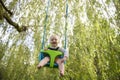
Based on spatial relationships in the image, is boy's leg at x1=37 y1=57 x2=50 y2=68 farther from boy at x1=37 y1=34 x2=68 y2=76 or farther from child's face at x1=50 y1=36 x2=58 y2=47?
child's face at x1=50 y1=36 x2=58 y2=47

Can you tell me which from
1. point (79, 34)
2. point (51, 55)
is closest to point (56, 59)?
point (51, 55)

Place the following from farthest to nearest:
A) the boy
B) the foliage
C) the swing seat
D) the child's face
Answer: the foliage, the child's face, the swing seat, the boy

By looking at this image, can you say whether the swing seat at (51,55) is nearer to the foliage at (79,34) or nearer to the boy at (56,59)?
the boy at (56,59)

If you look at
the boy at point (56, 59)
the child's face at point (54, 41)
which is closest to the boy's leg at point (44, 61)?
the boy at point (56, 59)

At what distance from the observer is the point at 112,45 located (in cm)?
596

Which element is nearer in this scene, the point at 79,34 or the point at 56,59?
the point at 56,59

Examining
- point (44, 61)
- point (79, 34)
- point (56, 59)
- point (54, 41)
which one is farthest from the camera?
point (79, 34)

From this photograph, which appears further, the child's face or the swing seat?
the child's face

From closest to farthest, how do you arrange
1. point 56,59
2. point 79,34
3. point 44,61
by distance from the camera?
point 44,61 < point 56,59 < point 79,34

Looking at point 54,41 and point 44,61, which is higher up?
point 54,41

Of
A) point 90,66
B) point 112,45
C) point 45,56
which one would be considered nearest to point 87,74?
point 90,66

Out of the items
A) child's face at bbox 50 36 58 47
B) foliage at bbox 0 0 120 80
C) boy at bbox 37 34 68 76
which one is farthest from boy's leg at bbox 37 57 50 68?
foliage at bbox 0 0 120 80

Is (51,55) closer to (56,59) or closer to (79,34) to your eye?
(56,59)

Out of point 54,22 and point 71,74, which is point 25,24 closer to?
point 54,22
